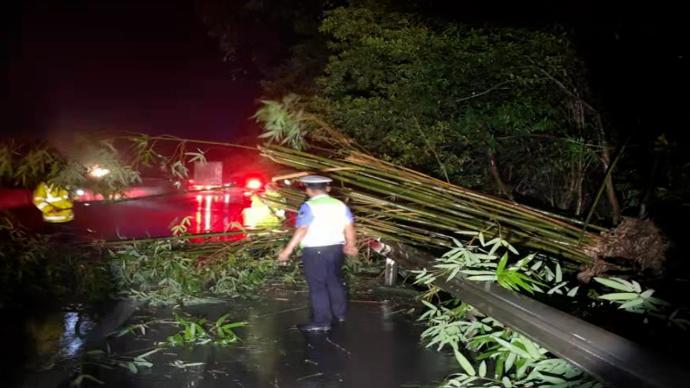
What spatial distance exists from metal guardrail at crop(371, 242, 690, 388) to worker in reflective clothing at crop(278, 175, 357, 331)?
1.23 meters

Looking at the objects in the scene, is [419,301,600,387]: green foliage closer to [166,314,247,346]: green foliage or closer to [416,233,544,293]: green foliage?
[416,233,544,293]: green foliage

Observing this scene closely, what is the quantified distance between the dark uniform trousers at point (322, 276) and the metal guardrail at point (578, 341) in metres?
1.23

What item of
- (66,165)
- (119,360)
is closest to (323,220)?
(119,360)

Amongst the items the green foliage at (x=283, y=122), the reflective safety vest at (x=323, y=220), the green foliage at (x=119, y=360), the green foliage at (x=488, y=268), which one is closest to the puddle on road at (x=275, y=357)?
the green foliage at (x=119, y=360)

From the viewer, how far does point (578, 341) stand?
11.2 feet

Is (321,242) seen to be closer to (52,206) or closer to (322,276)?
(322,276)

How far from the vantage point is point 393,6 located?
7.85m

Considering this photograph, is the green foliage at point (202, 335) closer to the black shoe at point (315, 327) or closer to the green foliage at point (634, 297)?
the black shoe at point (315, 327)

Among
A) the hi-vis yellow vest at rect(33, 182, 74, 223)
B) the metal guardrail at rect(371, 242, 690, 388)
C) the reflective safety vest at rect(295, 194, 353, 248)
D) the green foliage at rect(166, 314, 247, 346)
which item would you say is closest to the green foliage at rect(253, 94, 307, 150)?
the reflective safety vest at rect(295, 194, 353, 248)

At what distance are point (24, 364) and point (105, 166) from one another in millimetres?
2647

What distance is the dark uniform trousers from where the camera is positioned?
5664 mm

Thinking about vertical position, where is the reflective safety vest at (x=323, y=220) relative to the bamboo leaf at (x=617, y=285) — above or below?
above

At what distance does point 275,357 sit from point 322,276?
106 cm

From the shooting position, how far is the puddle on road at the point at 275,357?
14.4 ft
